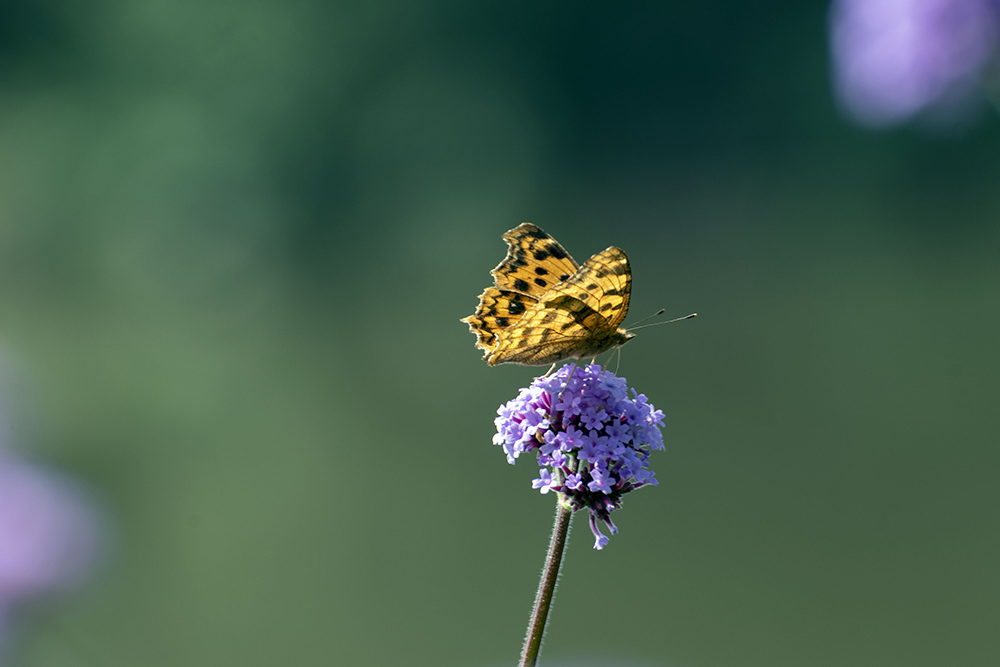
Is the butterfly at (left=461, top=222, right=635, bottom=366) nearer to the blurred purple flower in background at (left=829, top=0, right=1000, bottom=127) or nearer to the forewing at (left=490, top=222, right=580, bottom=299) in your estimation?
the forewing at (left=490, top=222, right=580, bottom=299)

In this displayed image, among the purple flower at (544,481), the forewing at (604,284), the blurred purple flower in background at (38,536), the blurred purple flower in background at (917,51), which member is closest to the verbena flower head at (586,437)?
the purple flower at (544,481)

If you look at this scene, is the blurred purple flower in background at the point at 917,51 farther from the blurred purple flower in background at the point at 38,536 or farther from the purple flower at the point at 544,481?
the blurred purple flower in background at the point at 38,536

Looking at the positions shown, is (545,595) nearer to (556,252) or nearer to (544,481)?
(544,481)

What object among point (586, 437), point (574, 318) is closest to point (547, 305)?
point (574, 318)

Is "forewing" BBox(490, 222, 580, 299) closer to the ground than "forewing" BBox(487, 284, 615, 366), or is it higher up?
higher up

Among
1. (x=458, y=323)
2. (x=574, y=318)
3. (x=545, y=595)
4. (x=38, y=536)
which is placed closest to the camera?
(x=545, y=595)

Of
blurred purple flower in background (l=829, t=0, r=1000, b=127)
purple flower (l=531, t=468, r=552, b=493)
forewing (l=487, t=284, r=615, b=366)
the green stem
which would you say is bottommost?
the green stem

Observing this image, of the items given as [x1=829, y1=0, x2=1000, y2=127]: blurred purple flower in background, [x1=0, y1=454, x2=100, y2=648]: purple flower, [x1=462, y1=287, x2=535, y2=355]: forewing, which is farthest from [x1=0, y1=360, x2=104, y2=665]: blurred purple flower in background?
[x1=829, y1=0, x2=1000, y2=127]: blurred purple flower in background

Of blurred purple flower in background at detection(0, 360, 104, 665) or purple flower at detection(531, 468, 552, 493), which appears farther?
blurred purple flower in background at detection(0, 360, 104, 665)
